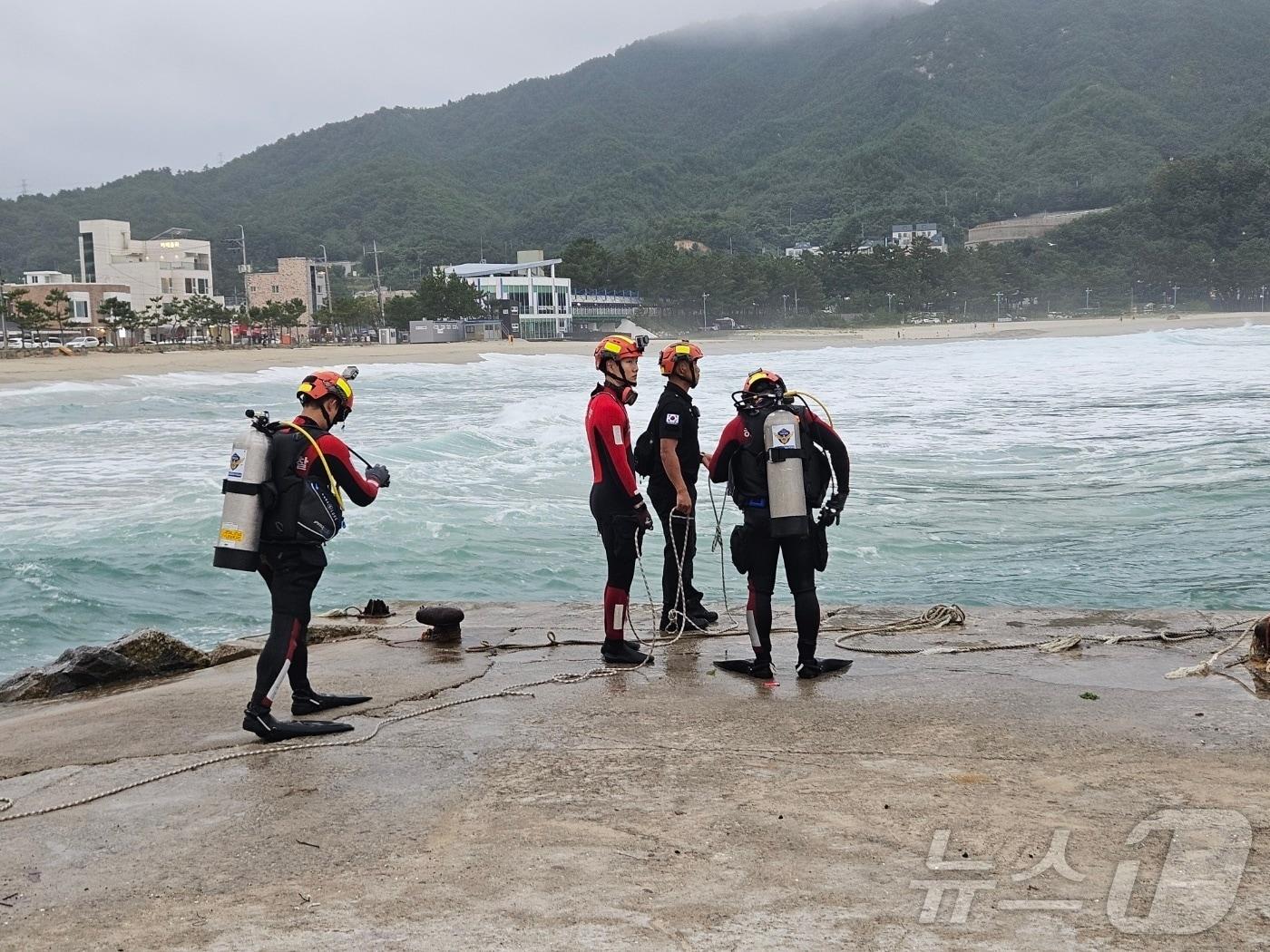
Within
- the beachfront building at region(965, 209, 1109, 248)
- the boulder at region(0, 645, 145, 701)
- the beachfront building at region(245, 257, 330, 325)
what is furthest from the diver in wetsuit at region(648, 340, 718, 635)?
the beachfront building at region(965, 209, 1109, 248)

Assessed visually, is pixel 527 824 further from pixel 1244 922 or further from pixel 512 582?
pixel 512 582

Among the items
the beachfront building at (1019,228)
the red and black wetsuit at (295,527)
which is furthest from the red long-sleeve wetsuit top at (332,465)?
the beachfront building at (1019,228)

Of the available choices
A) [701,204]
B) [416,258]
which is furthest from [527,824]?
[701,204]

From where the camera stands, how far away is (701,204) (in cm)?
19862

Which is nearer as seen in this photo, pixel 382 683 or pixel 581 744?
pixel 581 744

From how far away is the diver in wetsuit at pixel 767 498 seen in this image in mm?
6332

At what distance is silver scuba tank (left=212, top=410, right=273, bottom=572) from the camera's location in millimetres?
5348

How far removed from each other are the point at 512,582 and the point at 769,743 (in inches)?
262

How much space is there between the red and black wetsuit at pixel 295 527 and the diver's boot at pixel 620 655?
1987mm

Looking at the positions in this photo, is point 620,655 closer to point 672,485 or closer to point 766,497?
point 672,485

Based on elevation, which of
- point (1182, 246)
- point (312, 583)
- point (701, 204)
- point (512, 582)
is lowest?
point (512, 582)

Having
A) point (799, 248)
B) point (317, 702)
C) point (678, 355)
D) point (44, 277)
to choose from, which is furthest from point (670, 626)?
point (799, 248)

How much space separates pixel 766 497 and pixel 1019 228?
162203 mm

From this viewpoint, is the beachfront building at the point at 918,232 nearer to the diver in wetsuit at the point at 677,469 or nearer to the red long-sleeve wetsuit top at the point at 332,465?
the diver in wetsuit at the point at 677,469
